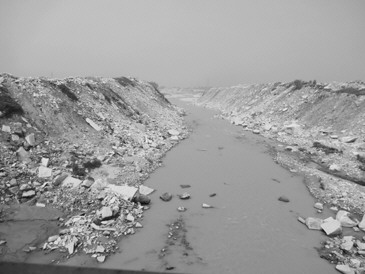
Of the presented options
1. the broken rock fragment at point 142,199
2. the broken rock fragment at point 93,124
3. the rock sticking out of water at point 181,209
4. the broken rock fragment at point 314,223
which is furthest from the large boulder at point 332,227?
the broken rock fragment at point 93,124

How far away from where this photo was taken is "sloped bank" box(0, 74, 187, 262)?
19.4 ft

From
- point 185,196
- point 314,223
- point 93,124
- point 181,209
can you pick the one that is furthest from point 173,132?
point 314,223

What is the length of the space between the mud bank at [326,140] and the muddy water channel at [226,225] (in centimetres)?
65

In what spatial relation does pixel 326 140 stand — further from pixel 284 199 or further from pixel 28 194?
pixel 28 194

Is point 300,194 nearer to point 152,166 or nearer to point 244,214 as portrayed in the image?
point 244,214

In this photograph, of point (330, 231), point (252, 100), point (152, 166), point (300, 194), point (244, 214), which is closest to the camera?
point (330, 231)

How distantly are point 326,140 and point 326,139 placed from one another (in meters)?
0.33

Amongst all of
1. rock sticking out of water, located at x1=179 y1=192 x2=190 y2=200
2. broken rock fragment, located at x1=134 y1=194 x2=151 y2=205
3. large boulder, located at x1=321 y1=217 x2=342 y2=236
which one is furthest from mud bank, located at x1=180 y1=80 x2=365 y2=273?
broken rock fragment, located at x1=134 y1=194 x2=151 y2=205

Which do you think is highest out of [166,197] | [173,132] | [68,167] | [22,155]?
[22,155]

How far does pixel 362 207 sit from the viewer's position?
25.2ft

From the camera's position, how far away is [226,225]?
22.4ft

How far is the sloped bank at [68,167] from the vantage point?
5902 millimetres

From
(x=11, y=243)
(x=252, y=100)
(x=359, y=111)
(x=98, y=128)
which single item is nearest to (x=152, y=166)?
(x=98, y=128)

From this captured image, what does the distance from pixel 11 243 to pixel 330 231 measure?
29.2ft
